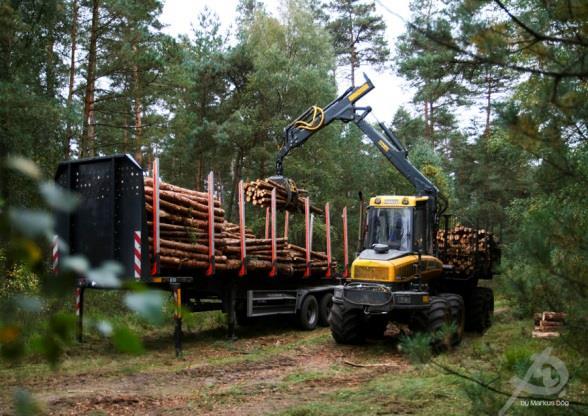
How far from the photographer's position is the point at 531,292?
150 inches

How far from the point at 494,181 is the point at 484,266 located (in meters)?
21.3

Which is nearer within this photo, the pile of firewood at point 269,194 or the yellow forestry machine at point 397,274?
the yellow forestry machine at point 397,274

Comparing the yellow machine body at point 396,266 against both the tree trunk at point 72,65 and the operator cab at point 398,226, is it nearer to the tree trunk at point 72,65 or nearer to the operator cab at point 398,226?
the operator cab at point 398,226

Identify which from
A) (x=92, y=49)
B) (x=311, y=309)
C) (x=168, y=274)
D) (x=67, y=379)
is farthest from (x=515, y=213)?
(x=92, y=49)

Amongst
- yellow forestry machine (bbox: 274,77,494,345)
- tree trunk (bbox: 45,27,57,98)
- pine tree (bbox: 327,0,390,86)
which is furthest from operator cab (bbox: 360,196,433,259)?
pine tree (bbox: 327,0,390,86)

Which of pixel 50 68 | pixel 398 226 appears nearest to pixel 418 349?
pixel 398 226

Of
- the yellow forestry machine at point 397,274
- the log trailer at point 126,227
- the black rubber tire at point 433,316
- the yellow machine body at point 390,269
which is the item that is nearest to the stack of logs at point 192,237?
the log trailer at point 126,227

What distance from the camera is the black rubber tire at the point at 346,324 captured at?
10828 millimetres

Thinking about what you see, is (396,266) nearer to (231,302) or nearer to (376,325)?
(376,325)

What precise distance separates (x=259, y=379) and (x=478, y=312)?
7.04 m

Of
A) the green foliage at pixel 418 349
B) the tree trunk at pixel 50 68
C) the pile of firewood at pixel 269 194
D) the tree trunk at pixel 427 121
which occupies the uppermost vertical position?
the tree trunk at pixel 427 121

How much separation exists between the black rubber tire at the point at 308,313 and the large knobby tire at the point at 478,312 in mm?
3506

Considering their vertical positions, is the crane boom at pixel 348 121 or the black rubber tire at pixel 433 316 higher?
the crane boom at pixel 348 121

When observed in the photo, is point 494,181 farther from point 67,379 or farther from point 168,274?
point 67,379
